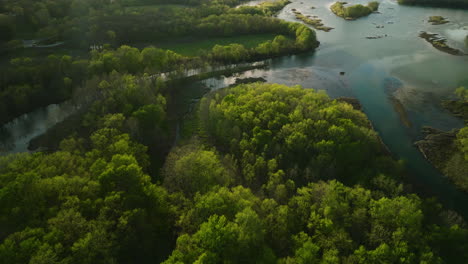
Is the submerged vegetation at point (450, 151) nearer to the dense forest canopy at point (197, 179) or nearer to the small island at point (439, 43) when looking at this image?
the dense forest canopy at point (197, 179)

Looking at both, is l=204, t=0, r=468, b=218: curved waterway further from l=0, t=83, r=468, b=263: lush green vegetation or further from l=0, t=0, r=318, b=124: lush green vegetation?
l=0, t=0, r=318, b=124: lush green vegetation

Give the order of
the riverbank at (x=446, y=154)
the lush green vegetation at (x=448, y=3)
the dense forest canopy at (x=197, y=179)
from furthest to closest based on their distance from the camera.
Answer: the lush green vegetation at (x=448, y=3), the riverbank at (x=446, y=154), the dense forest canopy at (x=197, y=179)

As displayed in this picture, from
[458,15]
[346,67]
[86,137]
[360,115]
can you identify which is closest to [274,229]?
[360,115]

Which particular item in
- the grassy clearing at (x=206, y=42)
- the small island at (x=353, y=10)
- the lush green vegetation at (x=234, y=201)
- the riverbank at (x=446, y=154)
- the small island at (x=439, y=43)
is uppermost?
the small island at (x=353, y=10)

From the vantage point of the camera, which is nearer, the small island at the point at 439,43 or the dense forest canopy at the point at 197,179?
the dense forest canopy at the point at 197,179

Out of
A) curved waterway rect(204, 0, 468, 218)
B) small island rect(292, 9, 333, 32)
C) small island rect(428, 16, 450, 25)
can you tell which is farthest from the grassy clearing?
small island rect(428, 16, 450, 25)

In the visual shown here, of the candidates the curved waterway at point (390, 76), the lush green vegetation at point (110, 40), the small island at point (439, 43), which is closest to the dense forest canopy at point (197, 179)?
the lush green vegetation at point (110, 40)

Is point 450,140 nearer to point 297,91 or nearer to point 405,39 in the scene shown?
point 297,91

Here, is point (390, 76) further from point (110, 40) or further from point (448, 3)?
point (448, 3)
